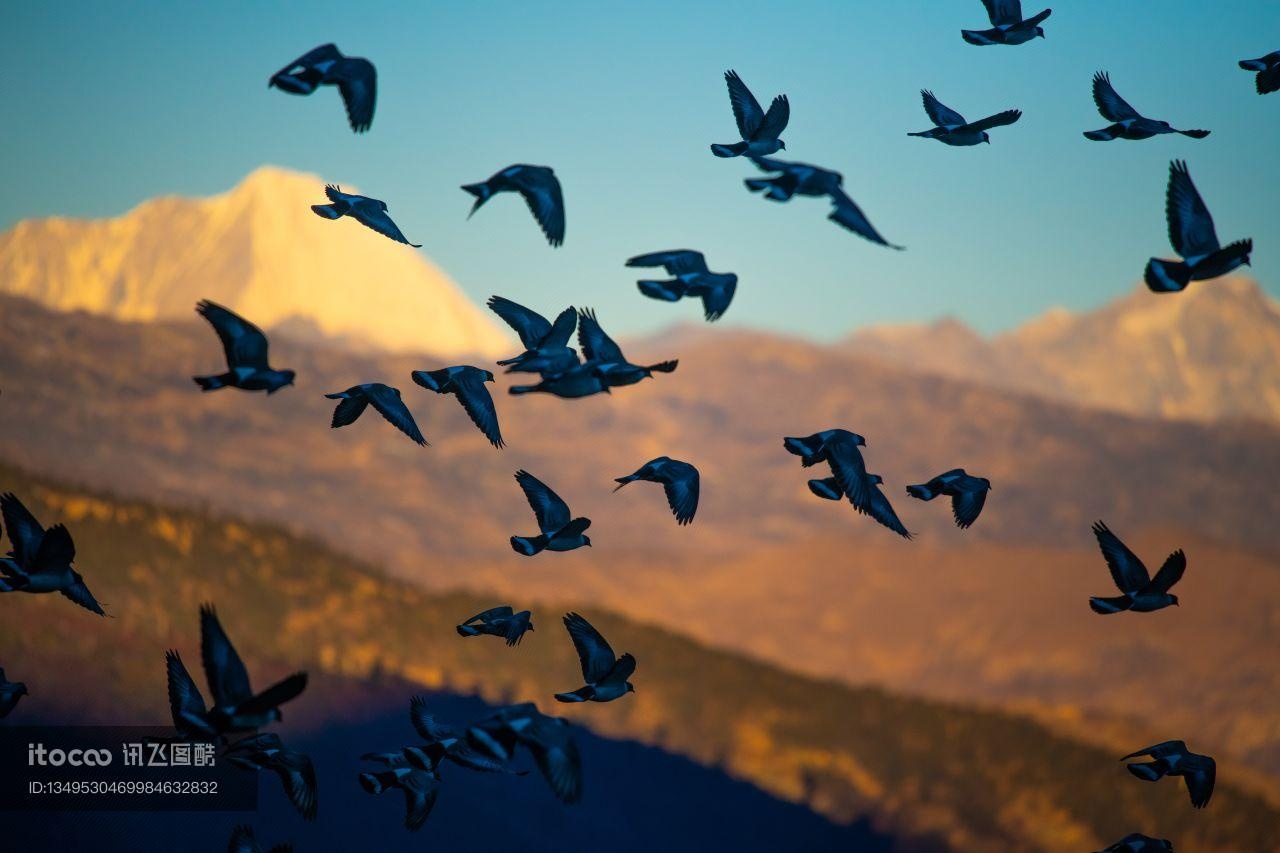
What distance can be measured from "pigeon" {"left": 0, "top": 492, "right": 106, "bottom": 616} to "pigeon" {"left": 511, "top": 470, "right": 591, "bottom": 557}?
13.3 feet

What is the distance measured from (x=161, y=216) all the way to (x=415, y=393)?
295 feet

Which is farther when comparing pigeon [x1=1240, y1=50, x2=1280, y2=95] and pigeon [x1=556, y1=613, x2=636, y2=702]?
pigeon [x1=1240, y1=50, x2=1280, y2=95]

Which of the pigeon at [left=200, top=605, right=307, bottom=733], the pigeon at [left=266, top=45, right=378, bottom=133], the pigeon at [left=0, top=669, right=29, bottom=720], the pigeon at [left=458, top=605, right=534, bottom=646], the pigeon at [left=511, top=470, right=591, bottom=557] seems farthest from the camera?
the pigeon at [left=458, top=605, right=534, bottom=646]

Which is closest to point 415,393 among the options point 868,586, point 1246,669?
point 868,586

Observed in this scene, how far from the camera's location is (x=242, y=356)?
35.3 ft

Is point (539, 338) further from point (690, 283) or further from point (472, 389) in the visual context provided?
point (690, 283)

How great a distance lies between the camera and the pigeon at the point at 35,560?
11250 mm

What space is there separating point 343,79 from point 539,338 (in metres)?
3.14

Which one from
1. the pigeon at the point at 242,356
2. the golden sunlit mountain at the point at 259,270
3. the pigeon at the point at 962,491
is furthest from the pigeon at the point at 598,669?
the golden sunlit mountain at the point at 259,270

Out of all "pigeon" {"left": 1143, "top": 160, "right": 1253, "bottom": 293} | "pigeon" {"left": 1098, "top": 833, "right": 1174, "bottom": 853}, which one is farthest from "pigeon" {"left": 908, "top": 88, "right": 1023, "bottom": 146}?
"pigeon" {"left": 1098, "top": 833, "right": 1174, "bottom": 853}

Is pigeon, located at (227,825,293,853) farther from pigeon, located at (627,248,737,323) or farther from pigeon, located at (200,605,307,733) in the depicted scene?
pigeon, located at (627,248,737,323)

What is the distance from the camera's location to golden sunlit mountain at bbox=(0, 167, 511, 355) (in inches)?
5945

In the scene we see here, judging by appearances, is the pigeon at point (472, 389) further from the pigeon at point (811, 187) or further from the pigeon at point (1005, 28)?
the pigeon at point (1005, 28)

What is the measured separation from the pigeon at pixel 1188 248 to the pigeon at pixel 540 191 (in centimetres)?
542
